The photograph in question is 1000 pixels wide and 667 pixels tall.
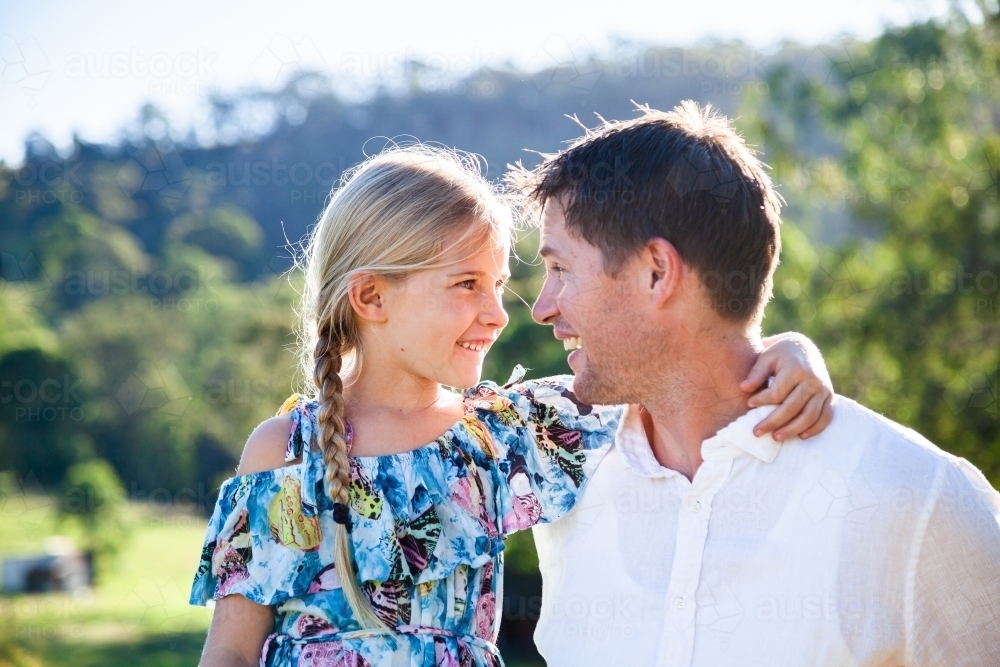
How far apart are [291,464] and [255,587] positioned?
263mm

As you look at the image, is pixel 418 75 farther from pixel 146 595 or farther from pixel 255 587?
pixel 255 587

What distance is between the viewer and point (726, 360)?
79.5 inches

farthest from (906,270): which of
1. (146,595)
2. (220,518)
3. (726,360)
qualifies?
(146,595)

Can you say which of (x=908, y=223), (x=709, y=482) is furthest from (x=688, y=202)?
(x=908, y=223)

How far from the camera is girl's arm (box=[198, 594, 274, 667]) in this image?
192 centimetres

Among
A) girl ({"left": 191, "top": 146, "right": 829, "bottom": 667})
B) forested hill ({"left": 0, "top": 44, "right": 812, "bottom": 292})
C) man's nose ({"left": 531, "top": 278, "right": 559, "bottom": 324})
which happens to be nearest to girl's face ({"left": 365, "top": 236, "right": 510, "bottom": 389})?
girl ({"left": 191, "top": 146, "right": 829, "bottom": 667})

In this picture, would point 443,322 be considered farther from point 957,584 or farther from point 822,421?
point 957,584

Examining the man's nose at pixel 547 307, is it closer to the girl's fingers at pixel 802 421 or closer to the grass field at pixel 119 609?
the girl's fingers at pixel 802 421

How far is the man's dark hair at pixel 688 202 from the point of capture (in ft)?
6.56

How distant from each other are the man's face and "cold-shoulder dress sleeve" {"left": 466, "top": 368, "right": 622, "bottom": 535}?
17 centimetres

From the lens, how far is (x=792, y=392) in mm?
1894

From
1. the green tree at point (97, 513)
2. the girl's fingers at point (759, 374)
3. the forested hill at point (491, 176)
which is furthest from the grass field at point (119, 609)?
the girl's fingers at point (759, 374)

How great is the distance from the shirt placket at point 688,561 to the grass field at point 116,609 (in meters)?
5.65

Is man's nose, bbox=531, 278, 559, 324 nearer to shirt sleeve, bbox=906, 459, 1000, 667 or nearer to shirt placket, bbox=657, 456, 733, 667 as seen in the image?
shirt placket, bbox=657, 456, 733, 667
